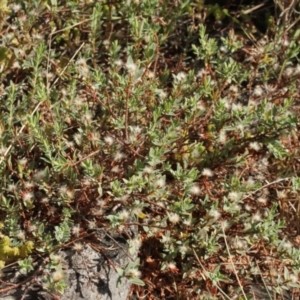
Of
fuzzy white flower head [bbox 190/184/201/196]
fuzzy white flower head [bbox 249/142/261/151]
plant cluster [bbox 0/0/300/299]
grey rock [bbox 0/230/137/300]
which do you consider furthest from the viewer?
fuzzy white flower head [bbox 249/142/261/151]

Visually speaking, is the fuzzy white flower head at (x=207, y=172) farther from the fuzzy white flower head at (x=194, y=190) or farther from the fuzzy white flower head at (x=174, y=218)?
the fuzzy white flower head at (x=174, y=218)

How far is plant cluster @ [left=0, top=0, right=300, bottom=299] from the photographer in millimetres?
2736

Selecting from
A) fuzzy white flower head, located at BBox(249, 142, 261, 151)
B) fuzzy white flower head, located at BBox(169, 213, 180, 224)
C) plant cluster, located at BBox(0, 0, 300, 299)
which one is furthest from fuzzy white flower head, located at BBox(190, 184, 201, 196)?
fuzzy white flower head, located at BBox(249, 142, 261, 151)

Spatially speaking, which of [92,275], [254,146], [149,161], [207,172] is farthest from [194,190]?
[92,275]

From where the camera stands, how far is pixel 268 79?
3467mm

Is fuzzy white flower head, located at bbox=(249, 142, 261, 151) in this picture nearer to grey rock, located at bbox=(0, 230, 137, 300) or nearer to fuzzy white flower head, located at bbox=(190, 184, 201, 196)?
fuzzy white flower head, located at bbox=(190, 184, 201, 196)

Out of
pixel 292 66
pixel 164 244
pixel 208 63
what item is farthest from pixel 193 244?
pixel 292 66

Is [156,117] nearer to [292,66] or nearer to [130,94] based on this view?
[130,94]

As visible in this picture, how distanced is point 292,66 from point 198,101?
101 centimetres

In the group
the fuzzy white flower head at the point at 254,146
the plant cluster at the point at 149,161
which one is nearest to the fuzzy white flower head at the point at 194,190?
the plant cluster at the point at 149,161

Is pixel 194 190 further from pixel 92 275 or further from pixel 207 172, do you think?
pixel 92 275

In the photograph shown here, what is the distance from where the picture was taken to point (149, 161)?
2752mm

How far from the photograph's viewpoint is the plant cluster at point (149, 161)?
2736mm

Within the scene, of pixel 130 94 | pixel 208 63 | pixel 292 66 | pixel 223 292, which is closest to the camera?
pixel 223 292
